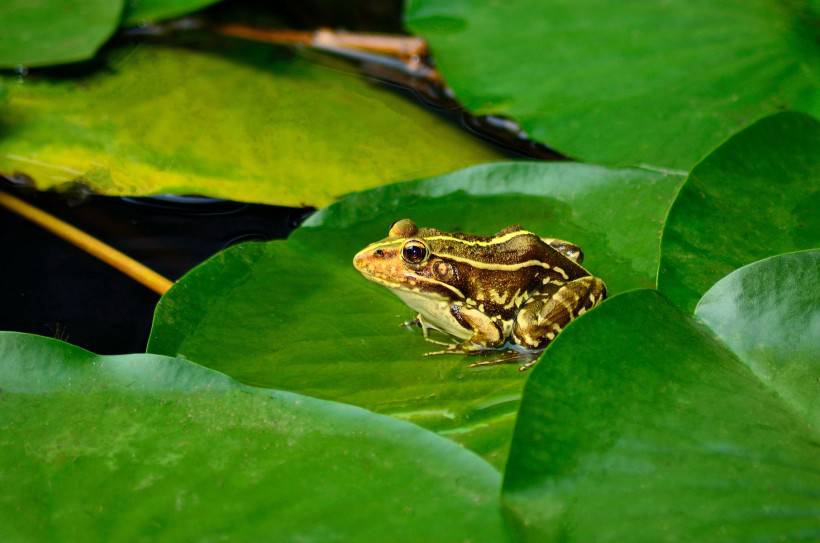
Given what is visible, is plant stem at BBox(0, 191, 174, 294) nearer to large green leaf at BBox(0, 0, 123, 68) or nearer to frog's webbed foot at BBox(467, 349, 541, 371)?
large green leaf at BBox(0, 0, 123, 68)

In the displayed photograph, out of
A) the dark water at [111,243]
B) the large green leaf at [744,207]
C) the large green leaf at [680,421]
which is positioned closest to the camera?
the large green leaf at [680,421]

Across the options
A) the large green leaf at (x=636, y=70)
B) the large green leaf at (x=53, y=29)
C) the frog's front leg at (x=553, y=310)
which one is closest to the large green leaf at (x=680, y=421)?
the frog's front leg at (x=553, y=310)

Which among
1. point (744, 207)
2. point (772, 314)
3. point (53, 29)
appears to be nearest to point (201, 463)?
point (772, 314)

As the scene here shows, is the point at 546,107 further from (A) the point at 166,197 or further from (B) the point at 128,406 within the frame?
(B) the point at 128,406

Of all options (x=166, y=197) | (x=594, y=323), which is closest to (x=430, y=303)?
(x=594, y=323)

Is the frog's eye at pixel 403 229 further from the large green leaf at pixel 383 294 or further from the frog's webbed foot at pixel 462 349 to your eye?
the frog's webbed foot at pixel 462 349

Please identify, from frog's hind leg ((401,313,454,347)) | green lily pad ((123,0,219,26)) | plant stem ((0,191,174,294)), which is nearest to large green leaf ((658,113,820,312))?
frog's hind leg ((401,313,454,347))

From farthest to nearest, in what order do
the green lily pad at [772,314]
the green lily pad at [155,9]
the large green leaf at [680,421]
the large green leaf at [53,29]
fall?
the green lily pad at [155,9] < the large green leaf at [53,29] < the green lily pad at [772,314] < the large green leaf at [680,421]

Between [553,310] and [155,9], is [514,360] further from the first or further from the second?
[155,9]
